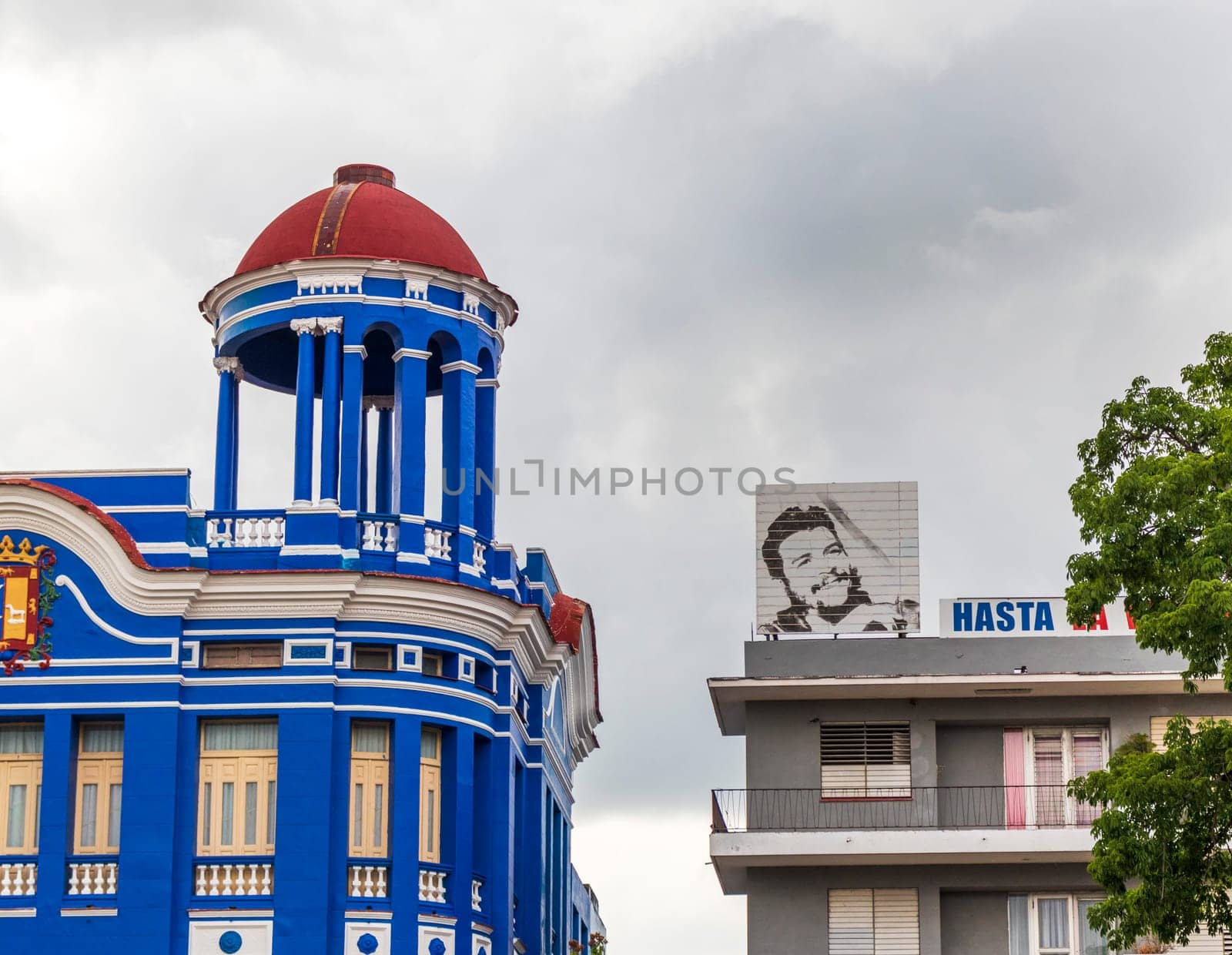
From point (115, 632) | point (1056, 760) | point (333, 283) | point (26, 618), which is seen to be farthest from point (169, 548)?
point (1056, 760)

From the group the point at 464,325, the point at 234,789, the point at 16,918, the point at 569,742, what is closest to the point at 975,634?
the point at 569,742

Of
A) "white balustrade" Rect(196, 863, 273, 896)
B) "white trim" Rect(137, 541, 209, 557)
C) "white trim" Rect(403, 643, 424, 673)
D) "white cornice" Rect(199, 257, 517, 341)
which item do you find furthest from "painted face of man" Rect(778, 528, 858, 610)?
"white balustrade" Rect(196, 863, 273, 896)

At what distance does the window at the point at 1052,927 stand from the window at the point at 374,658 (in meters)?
13.6

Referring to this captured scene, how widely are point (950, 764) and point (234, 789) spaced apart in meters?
14.7

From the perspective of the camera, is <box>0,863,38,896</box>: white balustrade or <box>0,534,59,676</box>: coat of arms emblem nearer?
<box>0,863,38,896</box>: white balustrade

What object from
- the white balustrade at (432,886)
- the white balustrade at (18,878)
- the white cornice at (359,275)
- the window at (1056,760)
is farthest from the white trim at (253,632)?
the window at (1056,760)

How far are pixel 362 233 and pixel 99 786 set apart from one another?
33.7ft

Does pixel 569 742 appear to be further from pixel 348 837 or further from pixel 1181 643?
pixel 1181 643

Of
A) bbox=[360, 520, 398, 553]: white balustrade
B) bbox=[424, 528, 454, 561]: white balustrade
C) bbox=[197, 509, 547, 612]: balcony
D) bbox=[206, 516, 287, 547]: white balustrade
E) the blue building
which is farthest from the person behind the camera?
bbox=[424, 528, 454, 561]: white balustrade

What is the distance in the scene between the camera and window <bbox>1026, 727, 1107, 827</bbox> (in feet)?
148

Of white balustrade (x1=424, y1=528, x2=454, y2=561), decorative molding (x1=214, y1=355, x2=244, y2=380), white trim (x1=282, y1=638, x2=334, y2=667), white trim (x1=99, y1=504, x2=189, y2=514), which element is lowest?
white trim (x1=282, y1=638, x2=334, y2=667)

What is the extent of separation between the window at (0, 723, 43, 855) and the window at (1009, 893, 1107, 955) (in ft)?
59.1

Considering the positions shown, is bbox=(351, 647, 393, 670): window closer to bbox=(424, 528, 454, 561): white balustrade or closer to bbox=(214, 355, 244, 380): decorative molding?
bbox=(424, 528, 454, 561): white balustrade

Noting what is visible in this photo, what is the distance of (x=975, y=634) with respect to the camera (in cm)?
4550
